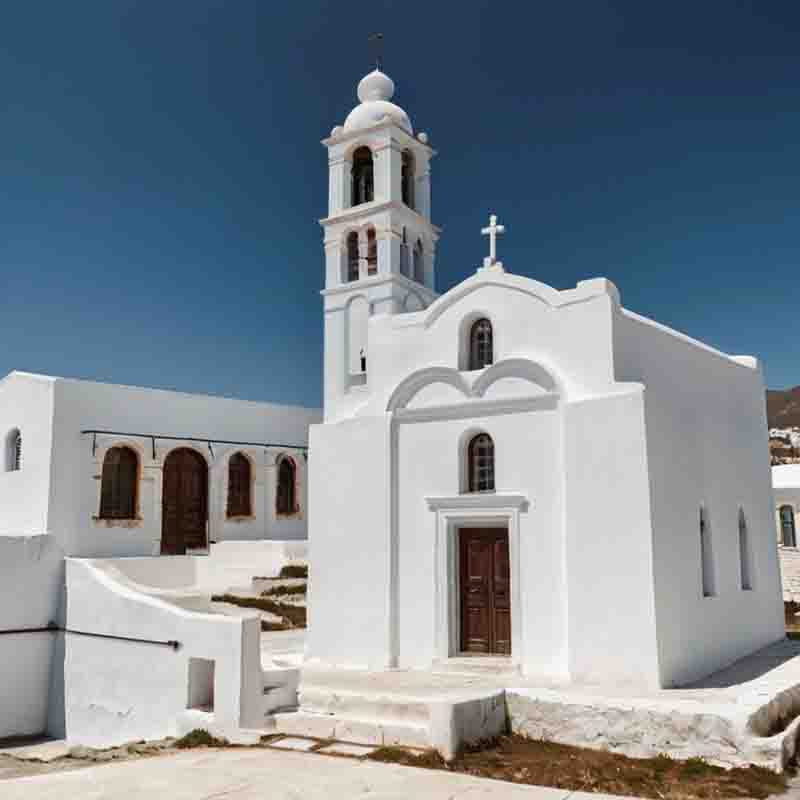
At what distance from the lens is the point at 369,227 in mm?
24531

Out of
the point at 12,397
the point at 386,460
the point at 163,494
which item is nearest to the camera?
the point at 386,460

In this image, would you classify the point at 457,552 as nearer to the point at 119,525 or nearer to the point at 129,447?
the point at 119,525

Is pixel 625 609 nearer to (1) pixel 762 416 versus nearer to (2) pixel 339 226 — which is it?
(1) pixel 762 416

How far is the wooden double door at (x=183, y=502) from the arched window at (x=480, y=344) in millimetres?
11318

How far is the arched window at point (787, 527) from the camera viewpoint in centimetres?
2997

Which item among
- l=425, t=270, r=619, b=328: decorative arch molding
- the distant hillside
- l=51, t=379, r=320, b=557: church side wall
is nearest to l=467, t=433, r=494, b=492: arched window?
l=425, t=270, r=619, b=328: decorative arch molding

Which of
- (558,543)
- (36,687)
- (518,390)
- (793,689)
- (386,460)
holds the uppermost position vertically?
(518,390)

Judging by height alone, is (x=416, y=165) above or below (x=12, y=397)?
above

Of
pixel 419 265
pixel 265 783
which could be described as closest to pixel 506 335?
pixel 265 783

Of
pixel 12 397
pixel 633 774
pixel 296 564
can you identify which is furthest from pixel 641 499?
pixel 12 397

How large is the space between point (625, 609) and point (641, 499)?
1.46 metres

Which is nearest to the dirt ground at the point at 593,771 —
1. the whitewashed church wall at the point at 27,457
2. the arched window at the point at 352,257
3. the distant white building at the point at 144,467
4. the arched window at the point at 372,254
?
the whitewashed church wall at the point at 27,457

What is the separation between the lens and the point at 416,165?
25766 millimetres

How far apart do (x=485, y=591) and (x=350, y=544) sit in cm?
233
